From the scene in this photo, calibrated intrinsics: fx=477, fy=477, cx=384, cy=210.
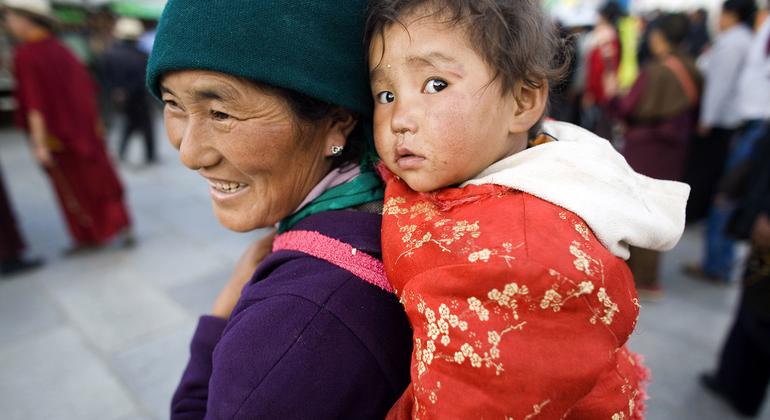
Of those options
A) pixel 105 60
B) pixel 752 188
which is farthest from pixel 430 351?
pixel 105 60

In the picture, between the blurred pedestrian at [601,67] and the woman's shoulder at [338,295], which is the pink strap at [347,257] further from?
the blurred pedestrian at [601,67]

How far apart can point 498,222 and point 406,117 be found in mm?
302

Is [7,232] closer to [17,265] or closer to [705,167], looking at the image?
[17,265]

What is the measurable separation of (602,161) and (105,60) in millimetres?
8989

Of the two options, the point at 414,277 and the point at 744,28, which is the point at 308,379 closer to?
the point at 414,277

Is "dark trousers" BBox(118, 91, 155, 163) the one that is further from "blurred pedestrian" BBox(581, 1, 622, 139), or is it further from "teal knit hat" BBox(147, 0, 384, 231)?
"teal knit hat" BBox(147, 0, 384, 231)

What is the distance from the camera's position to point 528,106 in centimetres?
104

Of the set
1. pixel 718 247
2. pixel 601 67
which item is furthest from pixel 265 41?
pixel 601 67

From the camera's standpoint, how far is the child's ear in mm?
1024

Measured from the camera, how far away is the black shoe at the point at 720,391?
283cm

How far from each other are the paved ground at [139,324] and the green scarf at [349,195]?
7.74ft

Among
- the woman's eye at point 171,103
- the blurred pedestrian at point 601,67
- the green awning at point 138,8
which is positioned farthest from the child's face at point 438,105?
the green awning at point 138,8

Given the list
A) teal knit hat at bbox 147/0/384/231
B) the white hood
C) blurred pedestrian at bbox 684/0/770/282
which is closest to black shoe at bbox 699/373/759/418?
blurred pedestrian at bbox 684/0/770/282

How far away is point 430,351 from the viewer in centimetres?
78
